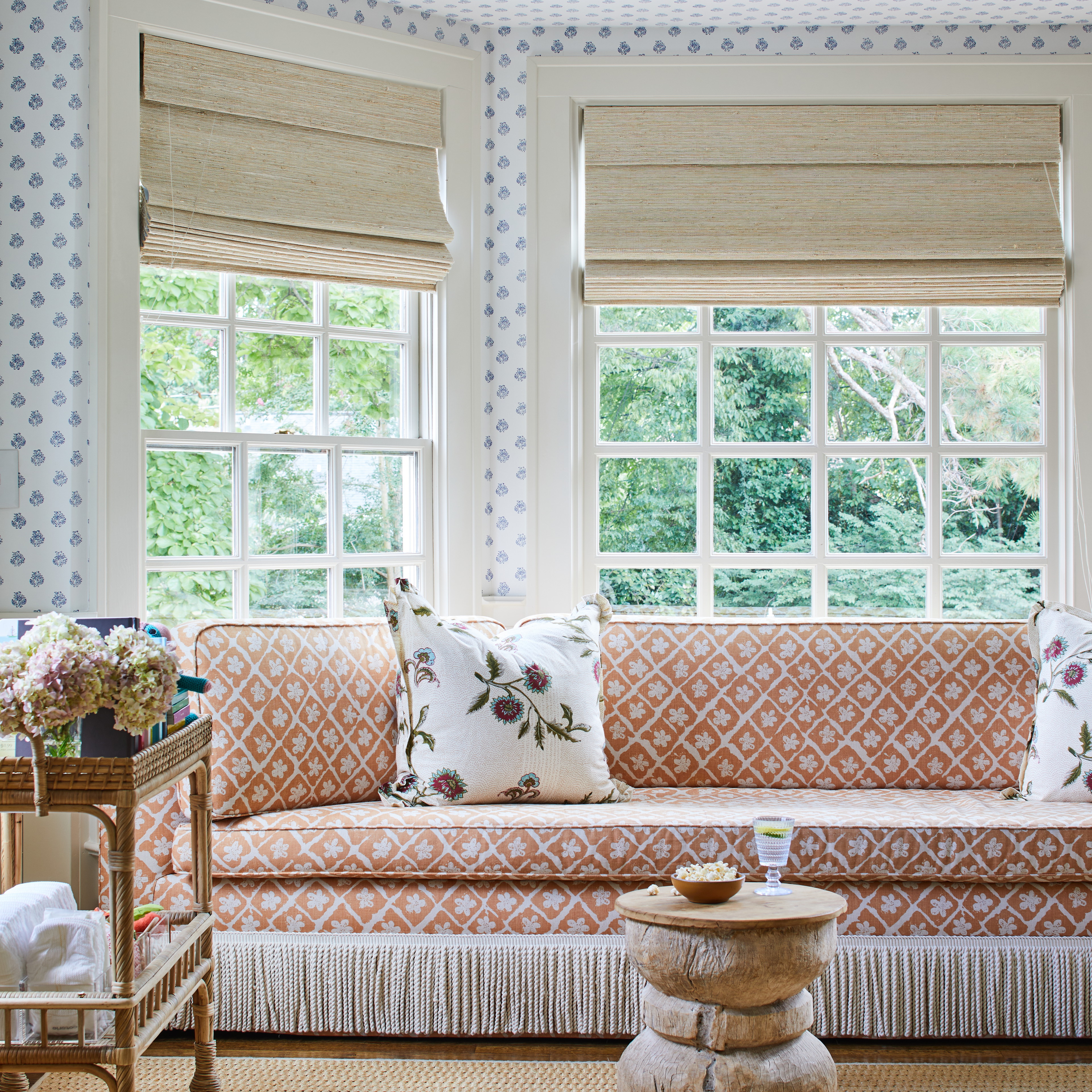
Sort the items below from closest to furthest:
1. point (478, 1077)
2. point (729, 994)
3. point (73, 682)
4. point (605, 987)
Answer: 1. point (73, 682)
2. point (729, 994)
3. point (478, 1077)
4. point (605, 987)

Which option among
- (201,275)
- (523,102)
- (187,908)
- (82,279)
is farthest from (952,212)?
(187,908)

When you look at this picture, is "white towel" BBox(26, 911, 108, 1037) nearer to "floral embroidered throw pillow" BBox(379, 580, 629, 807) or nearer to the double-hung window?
"floral embroidered throw pillow" BBox(379, 580, 629, 807)

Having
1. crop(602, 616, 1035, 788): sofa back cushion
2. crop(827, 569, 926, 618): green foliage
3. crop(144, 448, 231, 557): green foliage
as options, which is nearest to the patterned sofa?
crop(602, 616, 1035, 788): sofa back cushion

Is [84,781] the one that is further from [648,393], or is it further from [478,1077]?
[648,393]

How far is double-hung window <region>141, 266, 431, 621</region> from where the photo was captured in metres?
2.92

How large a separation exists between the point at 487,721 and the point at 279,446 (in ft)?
3.69

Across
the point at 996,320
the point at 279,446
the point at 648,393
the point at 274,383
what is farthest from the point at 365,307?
the point at 996,320

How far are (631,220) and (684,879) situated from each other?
2.17 meters

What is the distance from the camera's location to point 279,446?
3051 mm

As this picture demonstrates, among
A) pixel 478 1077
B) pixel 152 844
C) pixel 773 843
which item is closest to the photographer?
pixel 773 843

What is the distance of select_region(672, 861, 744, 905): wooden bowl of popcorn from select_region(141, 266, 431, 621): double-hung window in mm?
1659

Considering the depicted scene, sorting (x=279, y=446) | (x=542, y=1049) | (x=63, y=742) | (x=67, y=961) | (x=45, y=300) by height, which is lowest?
(x=542, y=1049)

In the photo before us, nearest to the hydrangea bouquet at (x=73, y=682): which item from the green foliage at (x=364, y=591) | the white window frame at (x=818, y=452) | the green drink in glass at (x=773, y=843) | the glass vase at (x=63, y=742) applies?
the glass vase at (x=63, y=742)

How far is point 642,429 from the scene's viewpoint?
3346mm
